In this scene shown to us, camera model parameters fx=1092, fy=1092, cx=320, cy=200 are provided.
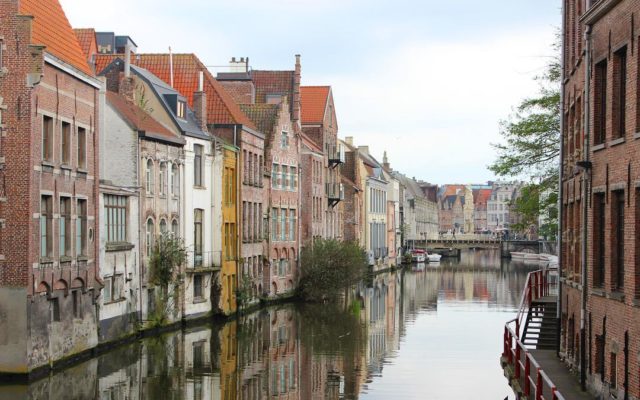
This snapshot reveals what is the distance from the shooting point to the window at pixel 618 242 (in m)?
20.3

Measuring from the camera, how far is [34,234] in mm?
29609

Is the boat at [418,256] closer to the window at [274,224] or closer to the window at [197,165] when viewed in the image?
the window at [274,224]

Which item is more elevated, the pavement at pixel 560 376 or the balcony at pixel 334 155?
the balcony at pixel 334 155

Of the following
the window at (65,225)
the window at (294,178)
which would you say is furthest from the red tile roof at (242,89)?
the window at (65,225)

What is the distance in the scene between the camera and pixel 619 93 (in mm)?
20578

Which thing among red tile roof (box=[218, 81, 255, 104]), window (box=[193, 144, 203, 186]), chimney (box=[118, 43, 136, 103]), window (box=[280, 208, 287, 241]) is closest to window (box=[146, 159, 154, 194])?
chimney (box=[118, 43, 136, 103])

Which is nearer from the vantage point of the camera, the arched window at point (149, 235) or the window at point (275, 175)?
the arched window at point (149, 235)

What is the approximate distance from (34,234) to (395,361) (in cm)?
1282

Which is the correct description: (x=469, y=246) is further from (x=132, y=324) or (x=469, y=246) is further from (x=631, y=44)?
(x=631, y=44)

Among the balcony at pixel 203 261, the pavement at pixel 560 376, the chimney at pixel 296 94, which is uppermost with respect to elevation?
the chimney at pixel 296 94

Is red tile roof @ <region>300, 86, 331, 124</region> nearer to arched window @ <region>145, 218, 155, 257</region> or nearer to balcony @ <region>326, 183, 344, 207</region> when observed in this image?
balcony @ <region>326, 183, 344, 207</region>

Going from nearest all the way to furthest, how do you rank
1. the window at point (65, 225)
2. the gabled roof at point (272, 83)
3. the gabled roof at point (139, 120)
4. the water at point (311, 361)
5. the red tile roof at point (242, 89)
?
1. the water at point (311, 361)
2. the window at point (65, 225)
3. the gabled roof at point (139, 120)
4. the red tile roof at point (242, 89)
5. the gabled roof at point (272, 83)

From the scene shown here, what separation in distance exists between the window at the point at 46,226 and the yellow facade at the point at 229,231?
58.5 feet

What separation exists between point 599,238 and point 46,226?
636 inches
